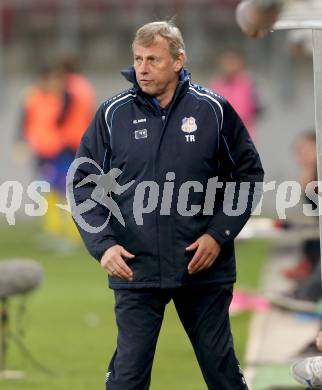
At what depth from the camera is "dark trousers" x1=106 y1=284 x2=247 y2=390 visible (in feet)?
23.1

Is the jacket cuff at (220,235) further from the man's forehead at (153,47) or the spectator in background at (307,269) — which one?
the spectator in background at (307,269)

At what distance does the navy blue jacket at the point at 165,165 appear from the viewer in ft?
23.2

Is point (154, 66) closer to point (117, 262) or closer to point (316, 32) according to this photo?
point (316, 32)

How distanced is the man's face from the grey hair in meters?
0.02

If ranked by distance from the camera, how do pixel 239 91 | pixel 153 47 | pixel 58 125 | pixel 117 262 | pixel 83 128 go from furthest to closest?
1. pixel 239 91
2. pixel 58 125
3. pixel 83 128
4. pixel 153 47
5. pixel 117 262

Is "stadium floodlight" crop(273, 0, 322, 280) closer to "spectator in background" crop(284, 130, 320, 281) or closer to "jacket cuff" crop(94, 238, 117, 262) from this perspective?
"jacket cuff" crop(94, 238, 117, 262)

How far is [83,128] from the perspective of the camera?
19.3m

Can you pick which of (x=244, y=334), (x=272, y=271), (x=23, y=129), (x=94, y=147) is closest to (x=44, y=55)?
(x=23, y=129)

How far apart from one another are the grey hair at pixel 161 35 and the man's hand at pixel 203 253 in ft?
3.04

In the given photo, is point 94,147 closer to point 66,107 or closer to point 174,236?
point 174,236

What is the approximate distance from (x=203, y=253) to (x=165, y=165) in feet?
1.54

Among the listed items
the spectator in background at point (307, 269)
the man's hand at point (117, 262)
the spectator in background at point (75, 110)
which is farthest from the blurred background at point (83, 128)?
the man's hand at point (117, 262)

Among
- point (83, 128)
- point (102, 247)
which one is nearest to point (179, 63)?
point (102, 247)

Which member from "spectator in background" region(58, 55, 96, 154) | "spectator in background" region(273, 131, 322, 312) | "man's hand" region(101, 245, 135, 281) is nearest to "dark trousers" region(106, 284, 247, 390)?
"man's hand" region(101, 245, 135, 281)
